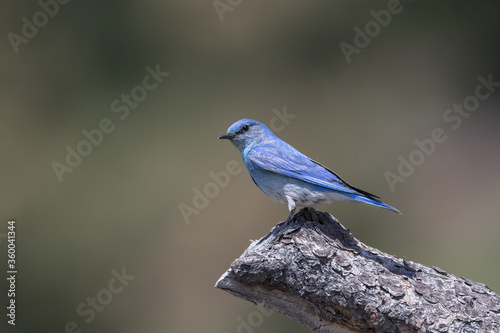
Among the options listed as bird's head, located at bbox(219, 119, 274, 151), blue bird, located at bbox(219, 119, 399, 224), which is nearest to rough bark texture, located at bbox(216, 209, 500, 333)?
blue bird, located at bbox(219, 119, 399, 224)

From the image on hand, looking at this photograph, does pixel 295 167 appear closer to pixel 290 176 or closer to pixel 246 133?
pixel 290 176

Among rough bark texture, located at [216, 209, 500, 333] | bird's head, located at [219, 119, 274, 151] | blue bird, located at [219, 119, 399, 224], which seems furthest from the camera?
bird's head, located at [219, 119, 274, 151]

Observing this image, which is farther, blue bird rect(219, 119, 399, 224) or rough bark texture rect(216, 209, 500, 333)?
blue bird rect(219, 119, 399, 224)

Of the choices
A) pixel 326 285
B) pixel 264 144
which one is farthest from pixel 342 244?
pixel 264 144

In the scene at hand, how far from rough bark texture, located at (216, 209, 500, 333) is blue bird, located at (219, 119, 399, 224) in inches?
9.4

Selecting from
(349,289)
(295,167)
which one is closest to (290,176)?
(295,167)

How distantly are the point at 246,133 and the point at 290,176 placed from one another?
15.9 inches

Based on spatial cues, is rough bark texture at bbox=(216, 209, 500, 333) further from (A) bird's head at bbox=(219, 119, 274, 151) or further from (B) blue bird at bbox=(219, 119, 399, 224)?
(A) bird's head at bbox=(219, 119, 274, 151)

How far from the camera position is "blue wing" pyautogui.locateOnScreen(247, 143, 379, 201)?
102 inches

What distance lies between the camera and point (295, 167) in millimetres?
2684

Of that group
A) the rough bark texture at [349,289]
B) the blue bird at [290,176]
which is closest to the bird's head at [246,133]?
the blue bird at [290,176]

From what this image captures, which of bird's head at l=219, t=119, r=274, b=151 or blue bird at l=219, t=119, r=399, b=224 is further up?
bird's head at l=219, t=119, r=274, b=151

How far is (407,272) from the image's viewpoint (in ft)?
7.86

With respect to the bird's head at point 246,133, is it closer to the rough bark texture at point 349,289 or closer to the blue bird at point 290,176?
the blue bird at point 290,176
